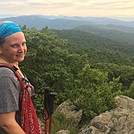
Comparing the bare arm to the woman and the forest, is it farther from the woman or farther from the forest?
the forest

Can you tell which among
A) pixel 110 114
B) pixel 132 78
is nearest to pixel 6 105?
pixel 110 114

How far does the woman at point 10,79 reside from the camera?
6.64 feet

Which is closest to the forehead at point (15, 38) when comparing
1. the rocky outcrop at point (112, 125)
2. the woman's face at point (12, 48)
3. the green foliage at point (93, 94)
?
the woman's face at point (12, 48)

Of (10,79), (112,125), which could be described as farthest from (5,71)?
(112,125)

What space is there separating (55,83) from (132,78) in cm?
3856

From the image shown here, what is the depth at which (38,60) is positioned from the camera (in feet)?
73.7

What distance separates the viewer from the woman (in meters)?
2.03

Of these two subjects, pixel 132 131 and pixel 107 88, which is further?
pixel 107 88

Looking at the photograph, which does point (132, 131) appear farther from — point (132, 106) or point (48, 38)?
point (48, 38)

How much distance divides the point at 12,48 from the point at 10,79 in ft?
1.01

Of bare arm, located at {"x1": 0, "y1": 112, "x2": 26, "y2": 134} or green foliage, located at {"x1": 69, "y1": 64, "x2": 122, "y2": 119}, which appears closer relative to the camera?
bare arm, located at {"x1": 0, "y1": 112, "x2": 26, "y2": 134}

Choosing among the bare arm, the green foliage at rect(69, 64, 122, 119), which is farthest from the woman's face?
the green foliage at rect(69, 64, 122, 119)

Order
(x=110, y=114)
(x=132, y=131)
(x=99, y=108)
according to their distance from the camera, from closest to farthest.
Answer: (x=132, y=131), (x=110, y=114), (x=99, y=108)

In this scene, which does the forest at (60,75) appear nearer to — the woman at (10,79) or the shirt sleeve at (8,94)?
the woman at (10,79)
